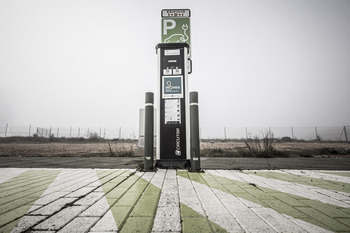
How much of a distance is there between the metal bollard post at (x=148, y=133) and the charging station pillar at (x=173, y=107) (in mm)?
275

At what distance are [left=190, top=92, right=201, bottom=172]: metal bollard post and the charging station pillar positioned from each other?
31 cm

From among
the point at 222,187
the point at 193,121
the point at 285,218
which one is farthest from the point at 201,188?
the point at 193,121

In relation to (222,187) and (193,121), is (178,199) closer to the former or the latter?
(222,187)

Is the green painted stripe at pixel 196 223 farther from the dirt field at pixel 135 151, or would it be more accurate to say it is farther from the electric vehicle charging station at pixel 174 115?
the dirt field at pixel 135 151

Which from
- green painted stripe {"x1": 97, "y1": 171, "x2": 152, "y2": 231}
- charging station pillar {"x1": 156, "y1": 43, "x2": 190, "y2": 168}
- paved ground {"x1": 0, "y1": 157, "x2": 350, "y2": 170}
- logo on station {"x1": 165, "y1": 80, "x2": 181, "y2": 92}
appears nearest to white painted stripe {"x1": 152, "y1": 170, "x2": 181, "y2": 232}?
green painted stripe {"x1": 97, "y1": 171, "x2": 152, "y2": 231}

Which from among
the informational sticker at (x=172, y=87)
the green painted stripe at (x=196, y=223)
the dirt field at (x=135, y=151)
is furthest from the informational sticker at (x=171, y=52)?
the dirt field at (x=135, y=151)

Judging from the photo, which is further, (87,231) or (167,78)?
(167,78)

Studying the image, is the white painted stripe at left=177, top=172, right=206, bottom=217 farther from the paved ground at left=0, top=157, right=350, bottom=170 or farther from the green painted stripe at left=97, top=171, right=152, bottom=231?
the paved ground at left=0, top=157, right=350, bottom=170

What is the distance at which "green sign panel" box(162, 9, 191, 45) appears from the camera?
14.8 feet

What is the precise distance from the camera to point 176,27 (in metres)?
4.54

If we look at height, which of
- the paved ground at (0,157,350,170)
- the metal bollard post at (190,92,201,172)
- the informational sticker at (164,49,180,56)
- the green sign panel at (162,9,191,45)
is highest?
the green sign panel at (162,9,191,45)

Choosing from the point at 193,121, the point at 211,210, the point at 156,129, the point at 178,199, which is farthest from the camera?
the point at 156,129

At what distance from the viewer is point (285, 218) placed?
1.20 m

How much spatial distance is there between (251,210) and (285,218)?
0.23 m
